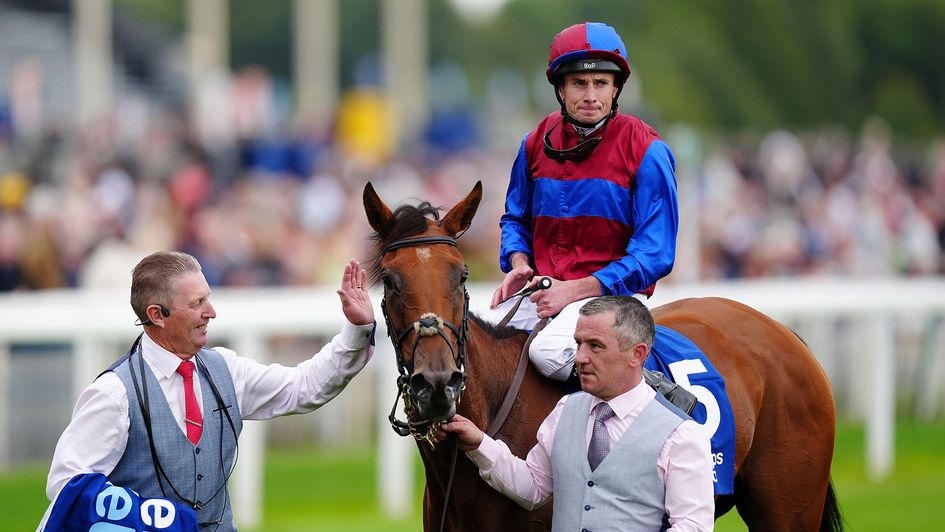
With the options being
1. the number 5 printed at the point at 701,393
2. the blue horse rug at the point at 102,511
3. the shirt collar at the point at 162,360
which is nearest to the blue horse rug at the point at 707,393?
the number 5 printed at the point at 701,393

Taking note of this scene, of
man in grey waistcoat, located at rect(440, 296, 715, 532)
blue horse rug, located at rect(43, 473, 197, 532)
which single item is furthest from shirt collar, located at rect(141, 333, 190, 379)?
man in grey waistcoat, located at rect(440, 296, 715, 532)

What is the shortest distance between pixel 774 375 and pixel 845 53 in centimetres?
3778

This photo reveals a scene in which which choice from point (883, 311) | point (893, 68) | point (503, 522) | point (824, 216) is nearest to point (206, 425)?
point (503, 522)

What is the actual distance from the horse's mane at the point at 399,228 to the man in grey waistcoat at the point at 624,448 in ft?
2.32

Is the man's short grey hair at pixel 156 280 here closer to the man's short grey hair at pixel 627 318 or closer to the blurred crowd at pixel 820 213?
the man's short grey hair at pixel 627 318

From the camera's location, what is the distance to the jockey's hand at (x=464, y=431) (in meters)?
4.22

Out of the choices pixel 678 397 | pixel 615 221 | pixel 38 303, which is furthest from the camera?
pixel 38 303

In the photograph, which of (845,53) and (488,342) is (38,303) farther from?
(845,53)

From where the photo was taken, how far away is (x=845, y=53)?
136 ft

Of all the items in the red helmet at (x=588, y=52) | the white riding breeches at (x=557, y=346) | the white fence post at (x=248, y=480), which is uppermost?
the red helmet at (x=588, y=52)

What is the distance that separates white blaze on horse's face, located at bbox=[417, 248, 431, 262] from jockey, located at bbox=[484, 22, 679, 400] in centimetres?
52

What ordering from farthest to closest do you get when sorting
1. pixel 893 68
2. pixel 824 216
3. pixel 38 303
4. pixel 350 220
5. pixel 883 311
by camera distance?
pixel 893 68
pixel 824 216
pixel 350 220
pixel 883 311
pixel 38 303

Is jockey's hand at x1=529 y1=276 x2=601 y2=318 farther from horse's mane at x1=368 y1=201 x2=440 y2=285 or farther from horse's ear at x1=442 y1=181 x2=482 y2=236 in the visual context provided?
horse's mane at x1=368 y1=201 x2=440 y2=285

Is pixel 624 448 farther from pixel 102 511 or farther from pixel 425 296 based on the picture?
pixel 102 511
